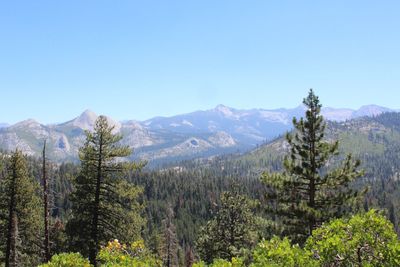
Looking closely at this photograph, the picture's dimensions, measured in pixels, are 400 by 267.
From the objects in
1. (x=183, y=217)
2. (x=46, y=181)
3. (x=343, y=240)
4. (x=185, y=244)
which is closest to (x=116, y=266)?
(x=343, y=240)

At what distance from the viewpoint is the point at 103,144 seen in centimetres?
2598

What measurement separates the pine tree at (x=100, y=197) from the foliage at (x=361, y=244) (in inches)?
711

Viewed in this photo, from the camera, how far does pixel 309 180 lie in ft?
73.3

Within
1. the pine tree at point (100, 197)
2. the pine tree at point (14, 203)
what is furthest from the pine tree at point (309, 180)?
the pine tree at point (14, 203)

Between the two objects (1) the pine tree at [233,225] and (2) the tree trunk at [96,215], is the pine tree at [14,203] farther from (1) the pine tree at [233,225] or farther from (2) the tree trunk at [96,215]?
(1) the pine tree at [233,225]

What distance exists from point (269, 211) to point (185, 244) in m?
134

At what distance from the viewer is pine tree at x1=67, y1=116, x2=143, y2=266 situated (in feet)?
84.3

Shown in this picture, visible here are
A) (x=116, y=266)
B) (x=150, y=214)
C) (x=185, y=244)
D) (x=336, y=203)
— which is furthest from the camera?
(x=150, y=214)

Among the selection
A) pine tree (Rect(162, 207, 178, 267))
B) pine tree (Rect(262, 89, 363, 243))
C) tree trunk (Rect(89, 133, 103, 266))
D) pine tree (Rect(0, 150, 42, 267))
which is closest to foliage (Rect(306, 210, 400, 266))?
pine tree (Rect(262, 89, 363, 243))

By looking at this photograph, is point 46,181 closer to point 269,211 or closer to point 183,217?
point 269,211

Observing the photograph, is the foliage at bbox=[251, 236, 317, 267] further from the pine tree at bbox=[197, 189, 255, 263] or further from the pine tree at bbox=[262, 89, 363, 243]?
the pine tree at bbox=[197, 189, 255, 263]

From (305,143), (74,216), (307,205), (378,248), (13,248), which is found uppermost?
(305,143)

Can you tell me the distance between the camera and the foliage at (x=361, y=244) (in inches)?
356

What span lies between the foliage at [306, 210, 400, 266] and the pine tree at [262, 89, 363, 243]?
37.3ft
